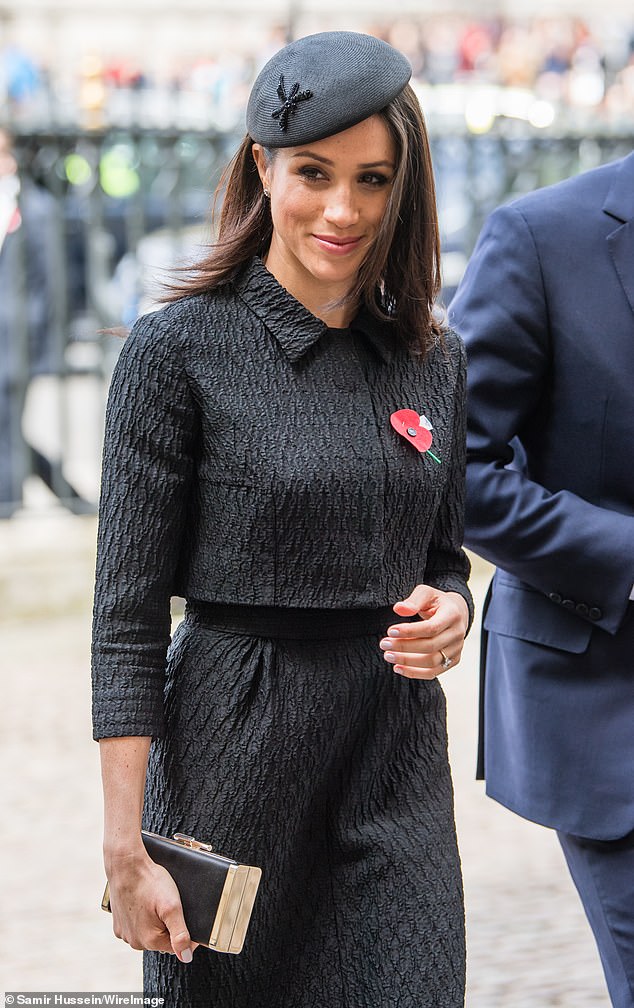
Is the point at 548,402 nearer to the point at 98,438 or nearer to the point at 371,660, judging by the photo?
the point at 371,660

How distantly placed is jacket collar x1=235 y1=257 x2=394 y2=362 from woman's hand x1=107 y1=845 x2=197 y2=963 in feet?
2.41

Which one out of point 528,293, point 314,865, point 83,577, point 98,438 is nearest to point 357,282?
point 528,293

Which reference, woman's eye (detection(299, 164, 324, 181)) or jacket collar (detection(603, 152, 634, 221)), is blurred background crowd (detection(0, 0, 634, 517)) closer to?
jacket collar (detection(603, 152, 634, 221))

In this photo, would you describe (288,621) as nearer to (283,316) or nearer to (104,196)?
(283,316)

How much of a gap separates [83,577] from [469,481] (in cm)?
510

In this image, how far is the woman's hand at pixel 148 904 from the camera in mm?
2164

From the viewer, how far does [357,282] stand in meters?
2.36

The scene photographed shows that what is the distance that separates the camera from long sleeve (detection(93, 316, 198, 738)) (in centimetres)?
221

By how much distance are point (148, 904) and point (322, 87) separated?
1.13 m

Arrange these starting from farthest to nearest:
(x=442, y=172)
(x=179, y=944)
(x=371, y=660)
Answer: (x=442, y=172), (x=371, y=660), (x=179, y=944)

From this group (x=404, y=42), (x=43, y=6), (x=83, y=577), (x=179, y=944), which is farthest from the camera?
(x=43, y=6)

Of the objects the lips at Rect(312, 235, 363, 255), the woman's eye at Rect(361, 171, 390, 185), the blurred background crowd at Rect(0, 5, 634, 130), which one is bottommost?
the blurred background crowd at Rect(0, 5, 634, 130)

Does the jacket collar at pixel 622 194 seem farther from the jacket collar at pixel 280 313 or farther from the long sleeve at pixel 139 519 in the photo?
the long sleeve at pixel 139 519

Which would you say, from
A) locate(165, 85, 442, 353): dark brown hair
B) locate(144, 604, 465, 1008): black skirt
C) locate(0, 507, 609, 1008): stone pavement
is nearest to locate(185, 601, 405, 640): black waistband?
locate(144, 604, 465, 1008): black skirt
